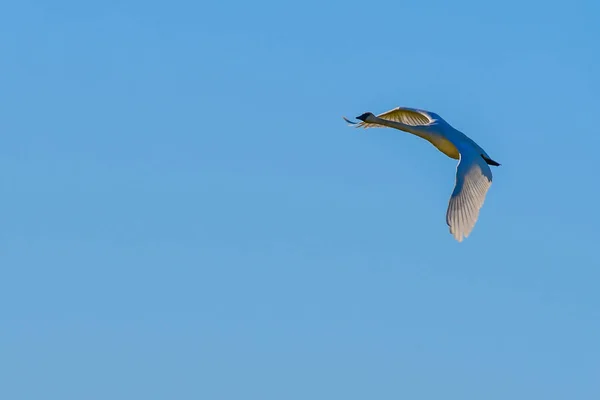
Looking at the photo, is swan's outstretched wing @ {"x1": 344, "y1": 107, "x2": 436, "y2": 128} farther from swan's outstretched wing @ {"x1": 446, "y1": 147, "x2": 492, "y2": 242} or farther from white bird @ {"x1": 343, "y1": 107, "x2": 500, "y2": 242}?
swan's outstretched wing @ {"x1": 446, "y1": 147, "x2": 492, "y2": 242}

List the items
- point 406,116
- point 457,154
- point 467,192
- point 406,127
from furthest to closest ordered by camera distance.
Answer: point 406,116 → point 406,127 → point 457,154 → point 467,192

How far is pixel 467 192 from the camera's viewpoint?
52062mm

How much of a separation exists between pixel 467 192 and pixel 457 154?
486 cm

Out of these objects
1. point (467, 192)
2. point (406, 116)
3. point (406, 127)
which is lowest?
point (467, 192)

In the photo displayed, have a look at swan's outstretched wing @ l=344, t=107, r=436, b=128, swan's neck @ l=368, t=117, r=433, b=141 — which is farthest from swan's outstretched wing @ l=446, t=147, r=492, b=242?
swan's outstretched wing @ l=344, t=107, r=436, b=128

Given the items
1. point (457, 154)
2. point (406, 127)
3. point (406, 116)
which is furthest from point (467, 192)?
point (406, 116)

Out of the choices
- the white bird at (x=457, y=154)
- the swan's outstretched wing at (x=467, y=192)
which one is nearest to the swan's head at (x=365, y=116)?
the white bird at (x=457, y=154)

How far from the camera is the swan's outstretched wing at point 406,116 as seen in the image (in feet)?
197

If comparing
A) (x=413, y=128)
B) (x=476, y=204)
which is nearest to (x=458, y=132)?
(x=413, y=128)

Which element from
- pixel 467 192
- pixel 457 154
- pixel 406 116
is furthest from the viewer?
pixel 406 116

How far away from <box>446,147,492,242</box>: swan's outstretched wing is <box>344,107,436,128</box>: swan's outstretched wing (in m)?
5.10

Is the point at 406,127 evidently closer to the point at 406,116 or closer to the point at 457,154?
the point at 457,154

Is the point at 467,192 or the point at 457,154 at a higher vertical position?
the point at 457,154

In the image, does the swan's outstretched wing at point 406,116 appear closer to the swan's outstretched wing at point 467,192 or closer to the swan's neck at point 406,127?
the swan's neck at point 406,127
